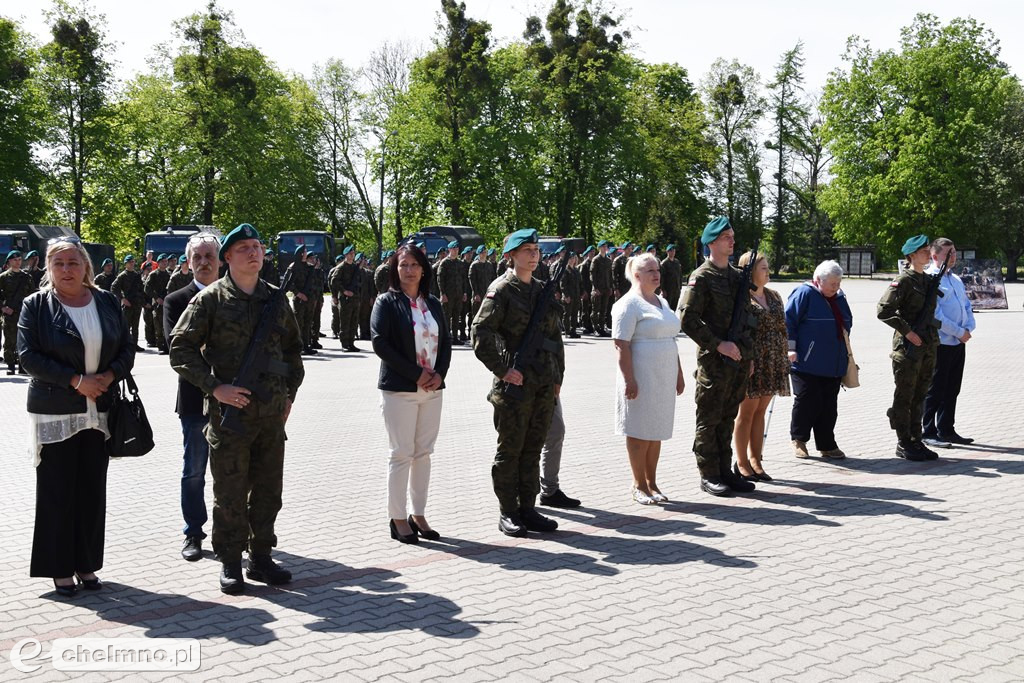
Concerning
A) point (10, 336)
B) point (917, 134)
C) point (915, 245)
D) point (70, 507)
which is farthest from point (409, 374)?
point (917, 134)

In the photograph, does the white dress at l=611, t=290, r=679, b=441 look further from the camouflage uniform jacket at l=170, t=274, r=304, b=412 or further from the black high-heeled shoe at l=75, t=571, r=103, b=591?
the black high-heeled shoe at l=75, t=571, r=103, b=591

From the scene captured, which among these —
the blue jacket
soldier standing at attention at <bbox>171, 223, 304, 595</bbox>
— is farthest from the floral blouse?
the blue jacket

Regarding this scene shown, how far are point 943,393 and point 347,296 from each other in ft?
44.4

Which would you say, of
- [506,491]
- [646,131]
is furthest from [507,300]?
A: [646,131]

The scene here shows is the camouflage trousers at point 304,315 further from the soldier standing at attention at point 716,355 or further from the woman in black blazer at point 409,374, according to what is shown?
the woman in black blazer at point 409,374

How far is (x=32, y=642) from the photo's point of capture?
4895 mm

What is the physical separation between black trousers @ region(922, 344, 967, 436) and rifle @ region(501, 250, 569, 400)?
5.14 meters

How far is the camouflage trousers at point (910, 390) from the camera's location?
9594mm

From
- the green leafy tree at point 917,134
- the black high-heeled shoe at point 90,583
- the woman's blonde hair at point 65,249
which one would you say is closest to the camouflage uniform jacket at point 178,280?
the woman's blonde hair at point 65,249

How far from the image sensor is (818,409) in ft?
31.4

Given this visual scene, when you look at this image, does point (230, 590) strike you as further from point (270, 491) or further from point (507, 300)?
point (507, 300)

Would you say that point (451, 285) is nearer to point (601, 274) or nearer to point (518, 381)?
point (601, 274)

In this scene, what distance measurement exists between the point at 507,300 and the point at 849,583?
2634 mm

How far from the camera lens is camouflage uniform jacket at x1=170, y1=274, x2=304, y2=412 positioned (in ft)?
18.3
